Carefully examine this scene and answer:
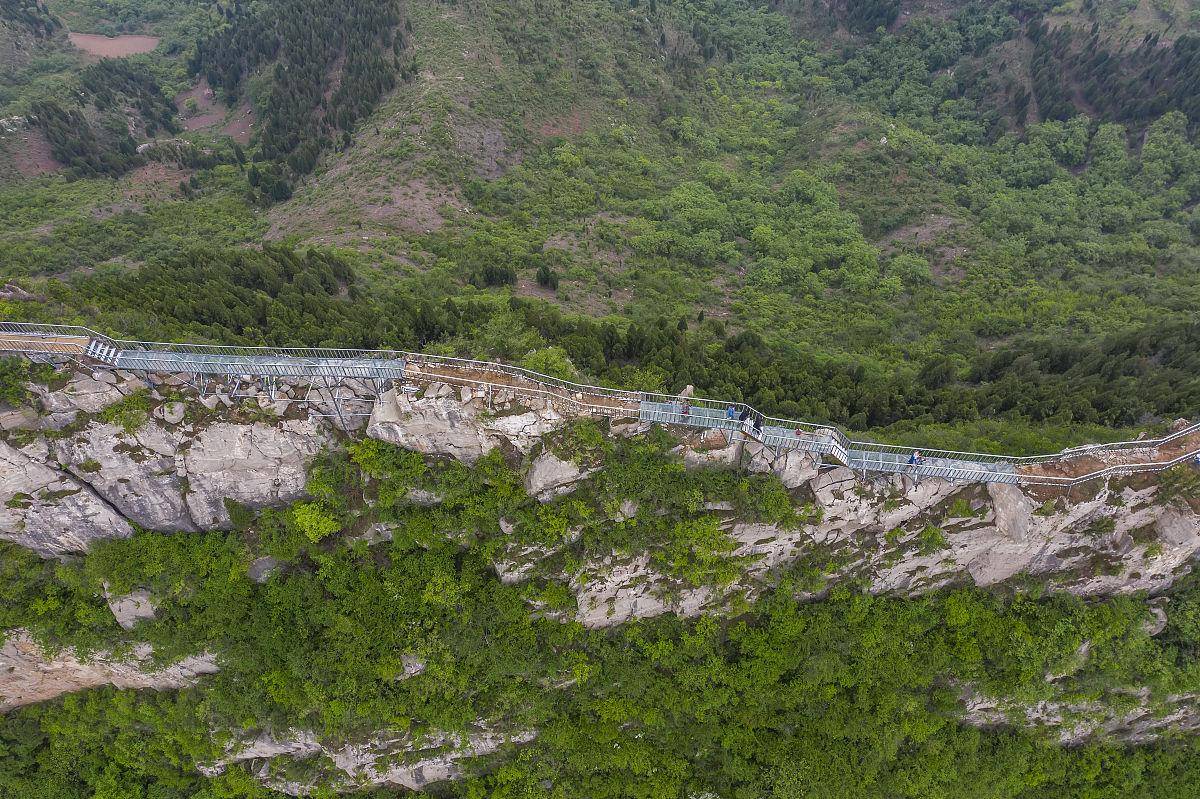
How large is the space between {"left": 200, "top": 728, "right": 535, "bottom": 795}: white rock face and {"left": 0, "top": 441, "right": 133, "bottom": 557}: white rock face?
617 inches

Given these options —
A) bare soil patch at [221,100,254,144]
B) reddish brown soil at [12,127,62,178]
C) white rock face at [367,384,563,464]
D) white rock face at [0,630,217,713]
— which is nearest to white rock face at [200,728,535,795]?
white rock face at [0,630,217,713]

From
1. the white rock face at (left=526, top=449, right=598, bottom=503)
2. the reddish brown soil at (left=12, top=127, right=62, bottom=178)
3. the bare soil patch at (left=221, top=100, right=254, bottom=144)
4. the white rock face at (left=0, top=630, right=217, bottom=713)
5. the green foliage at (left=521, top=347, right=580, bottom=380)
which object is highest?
the bare soil patch at (left=221, top=100, right=254, bottom=144)

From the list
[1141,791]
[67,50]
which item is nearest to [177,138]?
[67,50]

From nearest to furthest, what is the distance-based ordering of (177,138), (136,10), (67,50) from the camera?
(177,138)
(67,50)
(136,10)

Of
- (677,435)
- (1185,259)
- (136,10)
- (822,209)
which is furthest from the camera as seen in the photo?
(136,10)

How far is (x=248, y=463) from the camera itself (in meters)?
27.6

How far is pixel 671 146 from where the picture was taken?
84.2 meters

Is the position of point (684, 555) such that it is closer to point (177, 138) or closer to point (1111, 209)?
point (1111, 209)

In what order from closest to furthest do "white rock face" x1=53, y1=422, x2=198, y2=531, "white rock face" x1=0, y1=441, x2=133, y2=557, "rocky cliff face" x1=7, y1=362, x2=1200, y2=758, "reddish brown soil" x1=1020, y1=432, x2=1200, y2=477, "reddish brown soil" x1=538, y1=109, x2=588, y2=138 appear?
"white rock face" x1=0, y1=441, x2=133, y2=557, "white rock face" x1=53, y1=422, x2=198, y2=531, "rocky cliff face" x1=7, y1=362, x2=1200, y2=758, "reddish brown soil" x1=1020, y1=432, x2=1200, y2=477, "reddish brown soil" x1=538, y1=109, x2=588, y2=138

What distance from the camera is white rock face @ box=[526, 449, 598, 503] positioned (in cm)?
2723

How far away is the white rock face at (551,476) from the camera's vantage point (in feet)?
89.4

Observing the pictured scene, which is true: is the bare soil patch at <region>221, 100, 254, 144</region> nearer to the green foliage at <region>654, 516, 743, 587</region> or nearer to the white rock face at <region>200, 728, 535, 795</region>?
the white rock face at <region>200, 728, 535, 795</region>

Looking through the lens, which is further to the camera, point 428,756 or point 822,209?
point 822,209

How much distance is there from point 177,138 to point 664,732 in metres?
106
